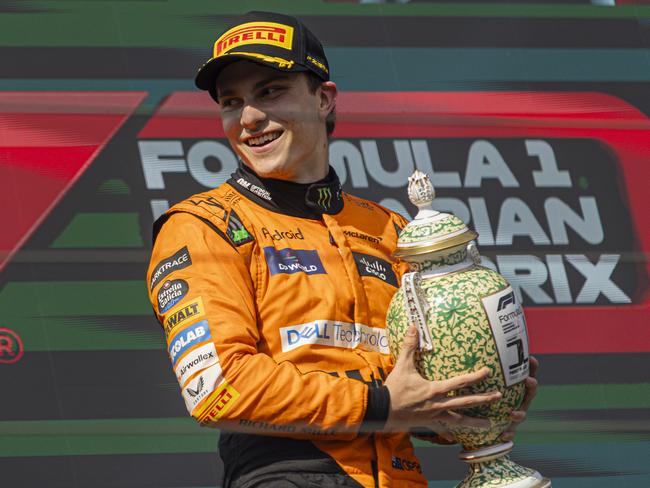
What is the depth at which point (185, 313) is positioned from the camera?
5.12 ft

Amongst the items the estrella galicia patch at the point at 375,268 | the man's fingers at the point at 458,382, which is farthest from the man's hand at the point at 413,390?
the estrella galicia patch at the point at 375,268

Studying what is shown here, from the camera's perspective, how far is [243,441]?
163cm

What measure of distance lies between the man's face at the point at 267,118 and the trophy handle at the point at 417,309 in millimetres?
314

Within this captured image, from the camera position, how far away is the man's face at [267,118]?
1.74 metres

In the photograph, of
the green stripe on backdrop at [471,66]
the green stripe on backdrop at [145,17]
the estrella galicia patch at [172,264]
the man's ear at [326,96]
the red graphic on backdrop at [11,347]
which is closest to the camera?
the estrella galicia patch at [172,264]

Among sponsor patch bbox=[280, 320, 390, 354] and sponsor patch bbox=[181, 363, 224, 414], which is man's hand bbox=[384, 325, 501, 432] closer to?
sponsor patch bbox=[280, 320, 390, 354]

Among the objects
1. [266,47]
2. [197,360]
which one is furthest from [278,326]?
[266,47]

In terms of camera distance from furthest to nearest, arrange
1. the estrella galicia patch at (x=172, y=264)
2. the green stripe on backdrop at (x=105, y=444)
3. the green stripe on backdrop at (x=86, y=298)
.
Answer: the green stripe on backdrop at (x=86, y=298) < the green stripe on backdrop at (x=105, y=444) < the estrella galicia patch at (x=172, y=264)

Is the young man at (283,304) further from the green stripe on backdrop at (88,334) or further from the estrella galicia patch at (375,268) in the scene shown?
the green stripe on backdrop at (88,334)

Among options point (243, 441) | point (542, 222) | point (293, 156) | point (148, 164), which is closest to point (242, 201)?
point (293, 156)

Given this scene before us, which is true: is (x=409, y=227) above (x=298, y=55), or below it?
below

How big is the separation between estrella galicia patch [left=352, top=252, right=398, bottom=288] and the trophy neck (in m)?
0.11

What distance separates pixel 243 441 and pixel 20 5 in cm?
180

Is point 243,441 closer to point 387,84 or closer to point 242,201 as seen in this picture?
point 242,201
